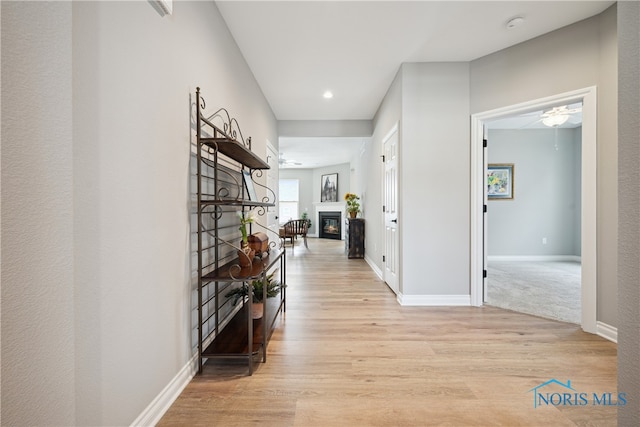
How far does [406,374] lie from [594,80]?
282 cm

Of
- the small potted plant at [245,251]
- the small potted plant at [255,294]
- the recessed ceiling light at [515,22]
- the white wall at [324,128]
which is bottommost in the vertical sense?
the small potted plant at [255,294]

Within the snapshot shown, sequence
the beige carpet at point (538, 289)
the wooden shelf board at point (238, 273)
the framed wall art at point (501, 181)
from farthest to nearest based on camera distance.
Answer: the framed wall art at point (501, 181), the beige carpet at point (538, 289), the wooden shelf board at point (238, 273)

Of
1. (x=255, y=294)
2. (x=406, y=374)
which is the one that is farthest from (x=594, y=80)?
(x=255, y=294)

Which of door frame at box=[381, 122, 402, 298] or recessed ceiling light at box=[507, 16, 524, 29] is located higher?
recessed ceiling light at box=[507, 16, 524, 29]

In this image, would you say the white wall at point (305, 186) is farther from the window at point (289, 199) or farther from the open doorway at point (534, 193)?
A: the open doorway at point (534, 193)

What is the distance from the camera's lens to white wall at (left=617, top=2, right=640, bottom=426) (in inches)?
32.5

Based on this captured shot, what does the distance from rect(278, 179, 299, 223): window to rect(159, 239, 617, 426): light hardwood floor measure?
793cm

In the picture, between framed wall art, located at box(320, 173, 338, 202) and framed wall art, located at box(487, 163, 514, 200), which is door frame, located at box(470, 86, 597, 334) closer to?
framed wall art, located at box(487, 163, 514, 200)

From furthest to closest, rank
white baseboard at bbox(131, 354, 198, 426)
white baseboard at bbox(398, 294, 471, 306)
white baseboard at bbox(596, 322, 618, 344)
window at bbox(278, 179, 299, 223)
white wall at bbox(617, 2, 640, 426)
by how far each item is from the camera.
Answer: window at bbox(278, 179, 299, 223), white baseboard at bbox(398, 294, 471, 306), white baseboard at bbox(596, 322, 618, 344), white baseboard at bbox(131, 354, 198, 426), white wall at bbox(617, 2, 640, 426)

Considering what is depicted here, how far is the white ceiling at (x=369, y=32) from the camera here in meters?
2.17

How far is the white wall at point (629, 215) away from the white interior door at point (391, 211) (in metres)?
2.36

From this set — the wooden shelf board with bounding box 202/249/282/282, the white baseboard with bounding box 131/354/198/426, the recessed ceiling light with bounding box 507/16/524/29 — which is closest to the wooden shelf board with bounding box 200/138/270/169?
the wooden shelf board with bounding box 202/249/282/282

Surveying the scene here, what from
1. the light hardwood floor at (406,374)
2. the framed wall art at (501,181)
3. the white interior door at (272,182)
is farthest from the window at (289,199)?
the light hardwood floor at (406,374)

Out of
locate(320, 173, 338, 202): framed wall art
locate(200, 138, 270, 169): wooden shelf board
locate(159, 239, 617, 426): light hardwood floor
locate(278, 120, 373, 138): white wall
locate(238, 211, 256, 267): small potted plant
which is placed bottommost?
locate(159, 239, 617, 426): light hardwood floor
